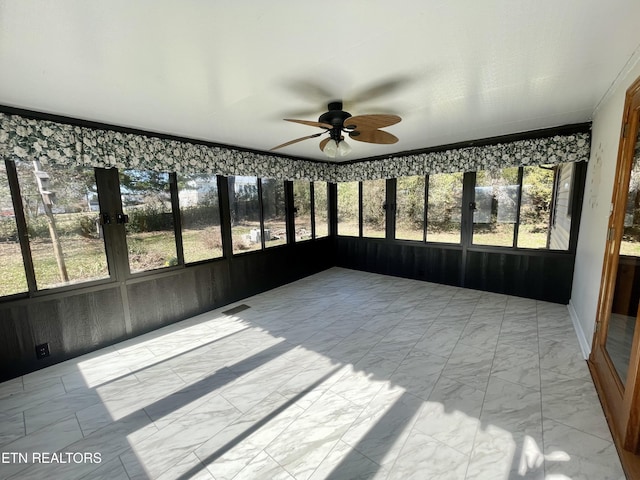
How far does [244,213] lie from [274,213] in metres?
0.62

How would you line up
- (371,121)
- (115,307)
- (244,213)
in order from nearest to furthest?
1. (371,121)
2. (115,307)
3. (244,213)

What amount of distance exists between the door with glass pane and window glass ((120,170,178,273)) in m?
4.17

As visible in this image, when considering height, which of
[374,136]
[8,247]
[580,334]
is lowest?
[580,334]

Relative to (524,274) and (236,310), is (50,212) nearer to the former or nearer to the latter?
(236,310)

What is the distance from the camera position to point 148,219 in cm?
323

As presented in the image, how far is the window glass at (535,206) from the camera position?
3723mm

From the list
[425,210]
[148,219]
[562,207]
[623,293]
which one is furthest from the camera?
[425,210]

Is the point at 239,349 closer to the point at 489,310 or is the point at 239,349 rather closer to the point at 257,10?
the point at 257,10

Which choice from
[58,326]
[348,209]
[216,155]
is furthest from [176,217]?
[348,209]

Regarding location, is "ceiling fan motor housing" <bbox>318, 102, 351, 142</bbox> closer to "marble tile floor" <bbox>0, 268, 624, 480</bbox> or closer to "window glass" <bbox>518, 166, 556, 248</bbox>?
"marble tile floor" <bbox>0, 268, 624, 480</bbox>

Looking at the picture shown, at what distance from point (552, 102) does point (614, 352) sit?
2.16 m

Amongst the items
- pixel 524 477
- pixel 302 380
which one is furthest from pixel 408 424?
pixel 302 380

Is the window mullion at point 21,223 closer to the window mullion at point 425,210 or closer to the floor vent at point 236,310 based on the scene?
the floor vent at point 236,310

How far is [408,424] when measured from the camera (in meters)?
1.79
